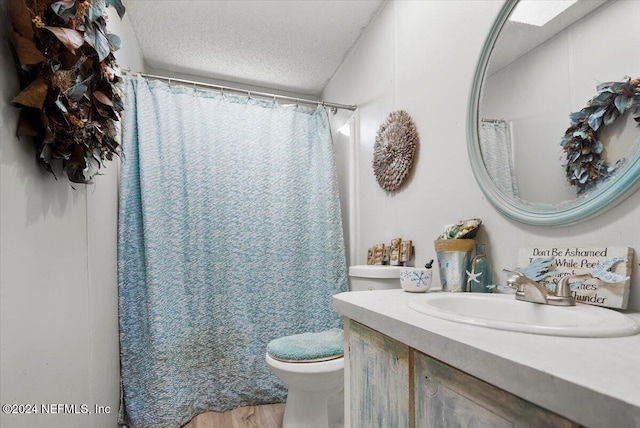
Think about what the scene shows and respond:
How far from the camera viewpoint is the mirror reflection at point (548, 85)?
761mm

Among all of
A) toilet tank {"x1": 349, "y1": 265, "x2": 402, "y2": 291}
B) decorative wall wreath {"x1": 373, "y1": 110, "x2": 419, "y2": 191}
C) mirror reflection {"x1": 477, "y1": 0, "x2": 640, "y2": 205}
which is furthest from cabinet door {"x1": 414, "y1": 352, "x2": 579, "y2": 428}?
decorative wall wreath {"x1": 373, "y1": 110, "x2": 419, "y2": 191}

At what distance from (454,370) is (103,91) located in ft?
4.03

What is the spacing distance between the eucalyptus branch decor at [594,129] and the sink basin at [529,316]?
33 centimetres

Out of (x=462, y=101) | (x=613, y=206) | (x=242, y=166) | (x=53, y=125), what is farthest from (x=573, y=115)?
(x=242, y=166)

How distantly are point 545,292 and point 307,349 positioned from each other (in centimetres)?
100

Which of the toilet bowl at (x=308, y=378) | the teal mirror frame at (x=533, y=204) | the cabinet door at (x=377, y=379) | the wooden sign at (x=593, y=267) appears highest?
the teal mirror frame at (x=533, y=204)

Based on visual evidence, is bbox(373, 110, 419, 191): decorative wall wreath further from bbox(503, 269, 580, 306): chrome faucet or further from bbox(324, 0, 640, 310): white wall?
bbox(503, 269, 580, 306): chrome faucet

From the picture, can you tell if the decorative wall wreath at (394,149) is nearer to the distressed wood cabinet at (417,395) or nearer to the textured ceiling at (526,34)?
the textured ceiling at (526,34)

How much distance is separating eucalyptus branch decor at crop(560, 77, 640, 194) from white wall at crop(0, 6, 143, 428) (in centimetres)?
136

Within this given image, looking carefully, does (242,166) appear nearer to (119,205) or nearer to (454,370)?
(119,205)

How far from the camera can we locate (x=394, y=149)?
1670 mm

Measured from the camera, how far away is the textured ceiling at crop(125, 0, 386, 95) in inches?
74.5

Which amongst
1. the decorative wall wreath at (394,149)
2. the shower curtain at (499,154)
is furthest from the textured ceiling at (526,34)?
the decorative wall wreath at (394,149)

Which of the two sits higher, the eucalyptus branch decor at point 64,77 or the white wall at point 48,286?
the eucalyptus branch decor at point 64,77
